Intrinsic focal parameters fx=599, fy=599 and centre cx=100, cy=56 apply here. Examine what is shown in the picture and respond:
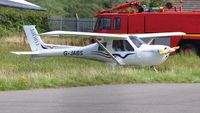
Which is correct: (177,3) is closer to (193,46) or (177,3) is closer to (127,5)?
(127,5)

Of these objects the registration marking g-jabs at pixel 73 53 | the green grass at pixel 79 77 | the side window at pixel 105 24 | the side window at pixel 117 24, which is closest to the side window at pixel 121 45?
the green grass at pixel 79 77

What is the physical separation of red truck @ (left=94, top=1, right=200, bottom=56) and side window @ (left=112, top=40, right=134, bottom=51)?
25.4 feet

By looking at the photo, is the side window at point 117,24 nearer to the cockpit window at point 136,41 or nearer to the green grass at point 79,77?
the cockpit window at point 136,41

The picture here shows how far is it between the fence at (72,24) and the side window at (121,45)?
85.2 feet

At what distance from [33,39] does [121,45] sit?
4.58 meters

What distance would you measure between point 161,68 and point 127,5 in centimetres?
1387

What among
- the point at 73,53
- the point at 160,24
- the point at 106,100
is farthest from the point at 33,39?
the point at 106,100

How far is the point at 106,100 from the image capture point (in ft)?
46.6

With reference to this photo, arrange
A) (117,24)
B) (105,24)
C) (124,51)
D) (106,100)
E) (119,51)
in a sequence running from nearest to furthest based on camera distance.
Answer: (106,100)
(124,51)
(119,51)
(117,24)
(105,24)

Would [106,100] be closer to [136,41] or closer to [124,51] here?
[124,51]

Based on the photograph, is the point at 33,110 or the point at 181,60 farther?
the point at 181,60

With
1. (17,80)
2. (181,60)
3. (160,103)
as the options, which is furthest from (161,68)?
(160,103)

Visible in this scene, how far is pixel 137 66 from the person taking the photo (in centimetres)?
2317

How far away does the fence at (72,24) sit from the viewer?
166 feet
